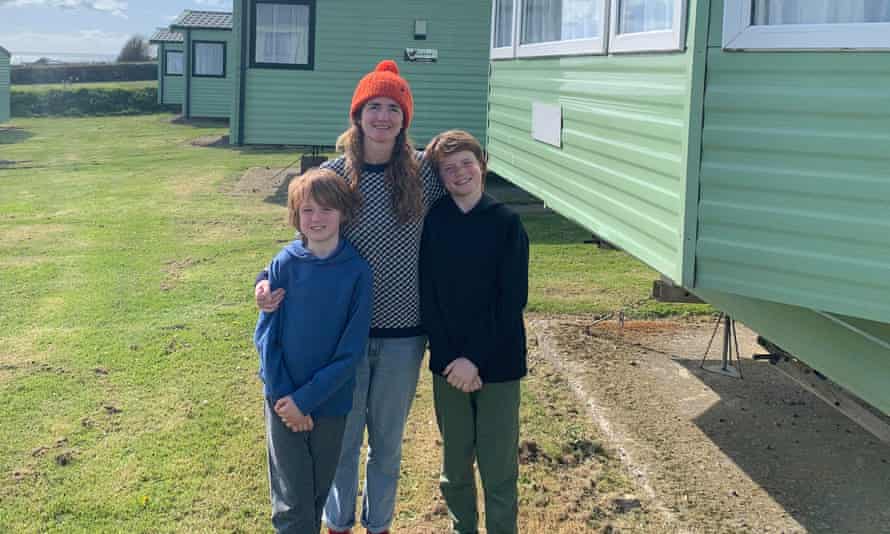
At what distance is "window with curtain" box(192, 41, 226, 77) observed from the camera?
1146 inches

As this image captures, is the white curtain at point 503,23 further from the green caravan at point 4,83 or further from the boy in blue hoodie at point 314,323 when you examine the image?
the green caravan at point 4,83

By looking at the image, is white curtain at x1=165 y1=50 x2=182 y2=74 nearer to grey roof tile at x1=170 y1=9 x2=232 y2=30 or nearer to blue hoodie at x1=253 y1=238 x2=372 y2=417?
grey roof tile at x1=170 y1=9 x2=232 y2=30

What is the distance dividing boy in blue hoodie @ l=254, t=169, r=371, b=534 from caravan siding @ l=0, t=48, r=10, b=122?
27.6m

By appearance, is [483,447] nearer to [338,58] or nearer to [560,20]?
[560,20]

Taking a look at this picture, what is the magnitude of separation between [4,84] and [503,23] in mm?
24708

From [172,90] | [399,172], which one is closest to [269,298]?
[399,172]

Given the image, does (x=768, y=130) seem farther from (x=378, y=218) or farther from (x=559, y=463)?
(x=559, y=463)

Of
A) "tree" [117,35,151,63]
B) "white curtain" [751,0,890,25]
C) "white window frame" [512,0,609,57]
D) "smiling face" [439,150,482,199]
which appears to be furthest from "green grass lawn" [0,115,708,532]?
"tree" [117,35,151,63]

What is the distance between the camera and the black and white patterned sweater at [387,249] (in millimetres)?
3162

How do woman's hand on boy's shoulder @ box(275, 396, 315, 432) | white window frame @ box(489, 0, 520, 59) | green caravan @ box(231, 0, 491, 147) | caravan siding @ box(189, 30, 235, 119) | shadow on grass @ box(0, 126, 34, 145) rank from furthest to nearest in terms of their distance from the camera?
caravan siding @ box(189, 30, 235, 119) → shadow on grass @ box(0, 126, 34, 145) → green caravan @ box(231, 0, 491, 147) → white window frame @ box(489, 0, 520, 59) → woman's hand on boy's shoulder @ box(275, 396, 315, 432)

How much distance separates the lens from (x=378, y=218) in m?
3.16

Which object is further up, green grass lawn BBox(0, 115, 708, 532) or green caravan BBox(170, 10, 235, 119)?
green caravan BBox(170, 10, 235, 119)

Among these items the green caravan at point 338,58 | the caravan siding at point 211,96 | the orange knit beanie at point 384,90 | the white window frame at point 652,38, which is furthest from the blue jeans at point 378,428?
the caravan siding at point 211,96

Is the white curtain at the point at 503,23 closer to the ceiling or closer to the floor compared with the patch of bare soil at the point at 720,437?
closer to the ceiling
